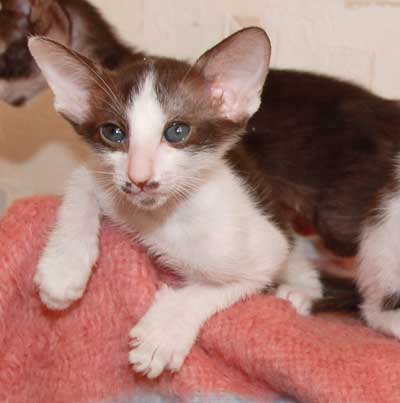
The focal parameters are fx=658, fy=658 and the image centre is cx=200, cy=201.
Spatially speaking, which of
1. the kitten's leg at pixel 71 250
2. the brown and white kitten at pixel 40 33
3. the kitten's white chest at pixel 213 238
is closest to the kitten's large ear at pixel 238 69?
the kitten's white chest at pixel 213 238

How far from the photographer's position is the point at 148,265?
1119 millimetres

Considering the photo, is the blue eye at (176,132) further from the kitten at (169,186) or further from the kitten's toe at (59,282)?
the kitten's toe at (59,282)

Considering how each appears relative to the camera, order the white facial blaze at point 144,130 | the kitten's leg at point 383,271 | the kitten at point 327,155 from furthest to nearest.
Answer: the kitten at point 327,155, the kitten's leg at point 383,271, the white facial blaze at point 144,130

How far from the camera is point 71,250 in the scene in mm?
1051

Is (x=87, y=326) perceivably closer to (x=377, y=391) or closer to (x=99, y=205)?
(x=99, y=205)

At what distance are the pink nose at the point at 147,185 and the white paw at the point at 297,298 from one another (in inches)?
18.3

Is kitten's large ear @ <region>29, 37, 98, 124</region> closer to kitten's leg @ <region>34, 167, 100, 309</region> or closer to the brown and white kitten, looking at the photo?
kitten's leg @ <region>34, 167, 100, 309</region>

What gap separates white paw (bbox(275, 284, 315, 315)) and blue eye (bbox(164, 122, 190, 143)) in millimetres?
444

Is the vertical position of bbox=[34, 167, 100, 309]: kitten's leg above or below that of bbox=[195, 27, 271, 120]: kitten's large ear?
below

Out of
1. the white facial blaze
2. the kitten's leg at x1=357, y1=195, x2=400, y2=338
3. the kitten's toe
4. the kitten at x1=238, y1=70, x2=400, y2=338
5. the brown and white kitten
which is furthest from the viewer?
the brown and white kitten

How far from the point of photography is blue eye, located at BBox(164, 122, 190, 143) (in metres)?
0.96

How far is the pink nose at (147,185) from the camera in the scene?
0.90m

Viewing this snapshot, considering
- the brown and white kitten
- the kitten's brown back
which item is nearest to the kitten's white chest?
the kitten's brown back

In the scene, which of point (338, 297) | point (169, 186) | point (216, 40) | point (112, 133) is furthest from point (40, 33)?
point (338, 297)
